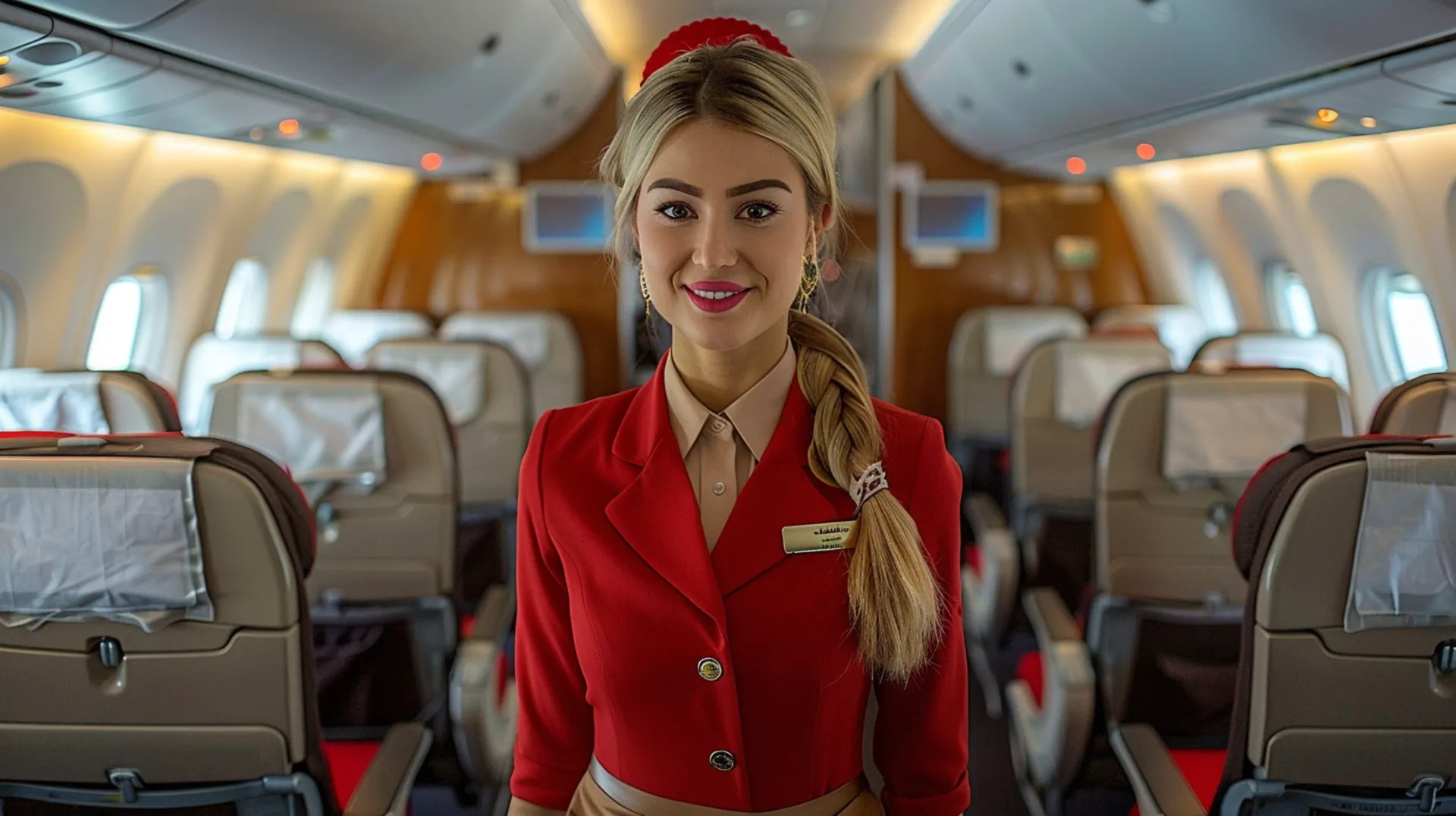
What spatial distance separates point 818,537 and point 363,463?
2.35 meters

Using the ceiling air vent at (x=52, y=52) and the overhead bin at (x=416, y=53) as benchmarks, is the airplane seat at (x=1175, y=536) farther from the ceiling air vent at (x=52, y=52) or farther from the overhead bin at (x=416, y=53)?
the ceiling air vent at (x=52, y=52)

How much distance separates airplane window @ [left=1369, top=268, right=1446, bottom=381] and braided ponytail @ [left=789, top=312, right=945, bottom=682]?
236 cm

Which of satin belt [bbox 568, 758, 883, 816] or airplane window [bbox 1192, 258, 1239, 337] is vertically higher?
airplane window [bbox 1192, 258, 1239, 337]

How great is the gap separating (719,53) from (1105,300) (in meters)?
7.43

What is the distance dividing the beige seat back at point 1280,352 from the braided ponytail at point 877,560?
3.70 metres

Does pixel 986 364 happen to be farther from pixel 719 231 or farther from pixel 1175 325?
pixel 719 231

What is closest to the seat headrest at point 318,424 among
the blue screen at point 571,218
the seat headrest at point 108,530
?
the seat headrest at point 108,530

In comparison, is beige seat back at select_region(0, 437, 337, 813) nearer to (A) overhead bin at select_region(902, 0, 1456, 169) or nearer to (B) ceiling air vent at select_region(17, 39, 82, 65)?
(B) ceiling air vent at select_region(17, 39, 82, 65)

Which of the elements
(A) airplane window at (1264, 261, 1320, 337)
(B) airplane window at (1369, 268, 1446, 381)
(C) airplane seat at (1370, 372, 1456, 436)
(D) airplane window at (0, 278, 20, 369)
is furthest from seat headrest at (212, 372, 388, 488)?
(A) airplane window at (1264, 261, 1320, 337)

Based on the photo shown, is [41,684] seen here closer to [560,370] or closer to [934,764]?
[934,764]

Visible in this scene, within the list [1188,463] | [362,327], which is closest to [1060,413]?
[1188,463]

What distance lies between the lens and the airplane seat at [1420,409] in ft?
7.54

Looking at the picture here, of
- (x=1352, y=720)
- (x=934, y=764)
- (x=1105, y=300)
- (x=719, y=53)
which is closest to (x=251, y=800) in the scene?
(x=934, y=764)

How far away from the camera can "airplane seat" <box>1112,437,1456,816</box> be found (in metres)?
1.81
